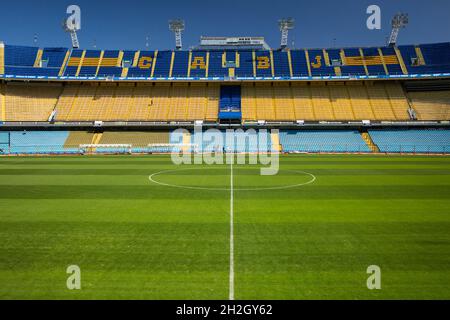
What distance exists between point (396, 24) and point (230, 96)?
3345 cm

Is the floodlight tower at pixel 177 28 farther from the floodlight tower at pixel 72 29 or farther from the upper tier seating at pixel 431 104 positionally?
the upper tier seating at pixel 431 104

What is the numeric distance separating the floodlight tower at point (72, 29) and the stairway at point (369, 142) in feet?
184

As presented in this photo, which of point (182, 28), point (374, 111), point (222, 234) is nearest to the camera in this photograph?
point (222, 234)

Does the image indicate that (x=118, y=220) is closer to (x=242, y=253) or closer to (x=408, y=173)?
(x=242, y=253)

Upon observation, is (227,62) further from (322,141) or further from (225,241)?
(225,241)

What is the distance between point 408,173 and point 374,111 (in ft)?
110

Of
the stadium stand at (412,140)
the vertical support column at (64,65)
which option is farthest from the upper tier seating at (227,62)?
the stadium stand at (412,140)

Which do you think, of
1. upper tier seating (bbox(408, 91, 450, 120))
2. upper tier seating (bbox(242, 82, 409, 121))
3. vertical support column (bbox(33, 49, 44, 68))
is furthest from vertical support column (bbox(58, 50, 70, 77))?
upper tier seating (bbox(408, 91, 450, 120))

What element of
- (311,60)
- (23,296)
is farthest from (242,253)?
(311,60)

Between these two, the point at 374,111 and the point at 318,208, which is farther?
the point at 374,111

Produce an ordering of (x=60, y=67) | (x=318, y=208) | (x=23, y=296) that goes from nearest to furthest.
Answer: (x=23, y=296)
(x=318, y=208)
(x=60, y=67)

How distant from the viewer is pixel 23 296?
630cm

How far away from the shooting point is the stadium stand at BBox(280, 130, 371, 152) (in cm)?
4747

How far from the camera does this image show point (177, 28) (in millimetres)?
64750
